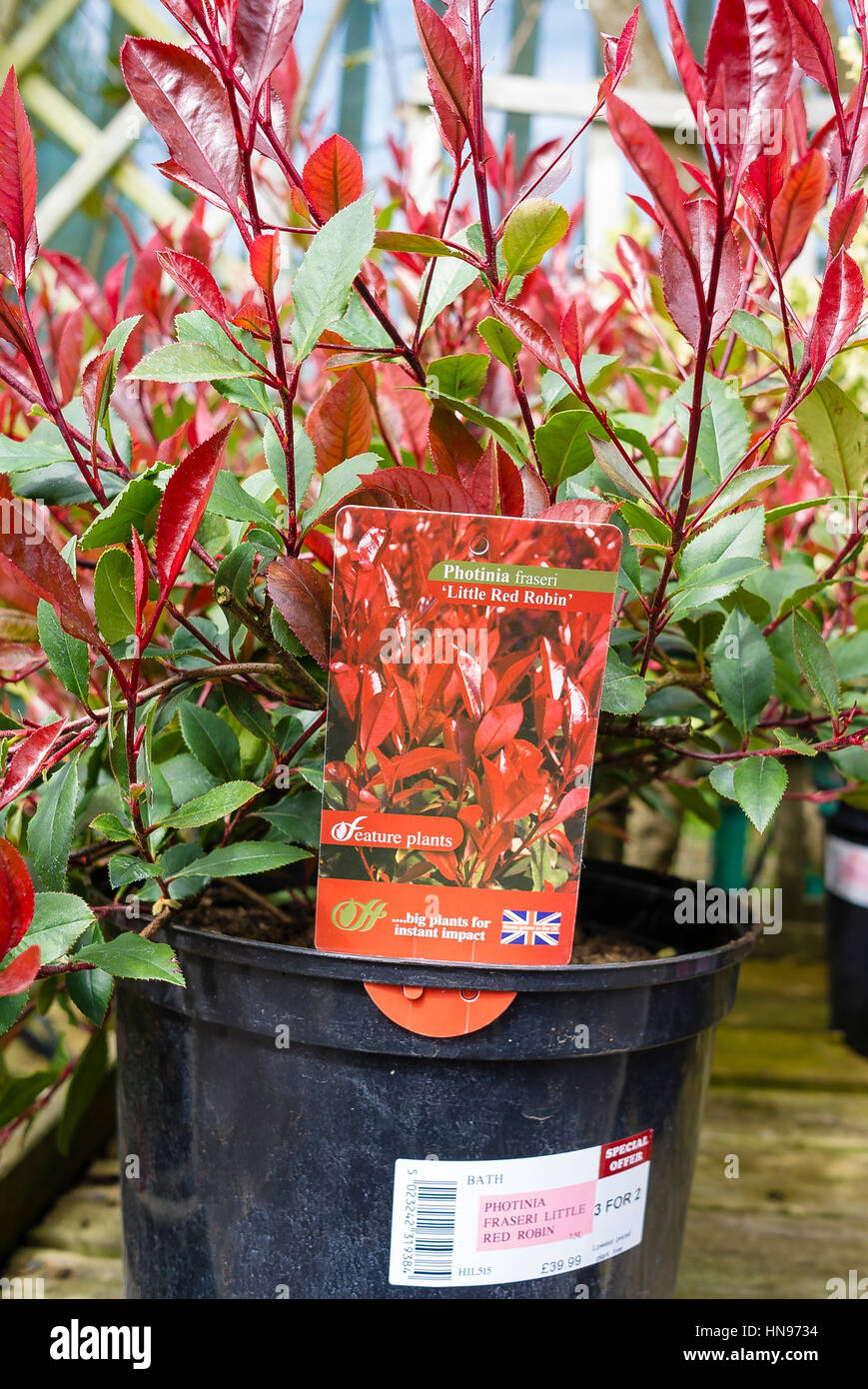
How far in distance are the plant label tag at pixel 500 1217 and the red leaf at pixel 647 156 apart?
0.51 m

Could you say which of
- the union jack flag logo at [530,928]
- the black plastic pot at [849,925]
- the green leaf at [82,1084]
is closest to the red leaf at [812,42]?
the union jack flag logo at [530,928]

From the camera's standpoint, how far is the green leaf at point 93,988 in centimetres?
55

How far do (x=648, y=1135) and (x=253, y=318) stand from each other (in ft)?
1.76

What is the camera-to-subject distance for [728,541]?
0.52m

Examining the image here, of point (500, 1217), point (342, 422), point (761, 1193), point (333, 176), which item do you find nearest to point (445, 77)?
point (333, 176)

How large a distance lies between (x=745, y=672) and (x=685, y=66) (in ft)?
1.07

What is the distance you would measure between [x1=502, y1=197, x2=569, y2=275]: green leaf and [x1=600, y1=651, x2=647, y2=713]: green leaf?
0.72 feet

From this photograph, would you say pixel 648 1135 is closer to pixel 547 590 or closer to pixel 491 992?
pixel 491 992

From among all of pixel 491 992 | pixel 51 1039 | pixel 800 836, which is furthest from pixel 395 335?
pixel 800 836

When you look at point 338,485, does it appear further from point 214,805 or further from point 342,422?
point 214,805

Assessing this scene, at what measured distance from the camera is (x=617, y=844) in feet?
4.30

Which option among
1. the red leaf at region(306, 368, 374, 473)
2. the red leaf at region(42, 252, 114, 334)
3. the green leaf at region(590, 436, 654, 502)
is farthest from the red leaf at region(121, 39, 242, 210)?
the red leaf at region(42, 252, 114, 334)

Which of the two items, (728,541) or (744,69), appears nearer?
(744,69)

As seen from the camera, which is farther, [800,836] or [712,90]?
[800,836]
